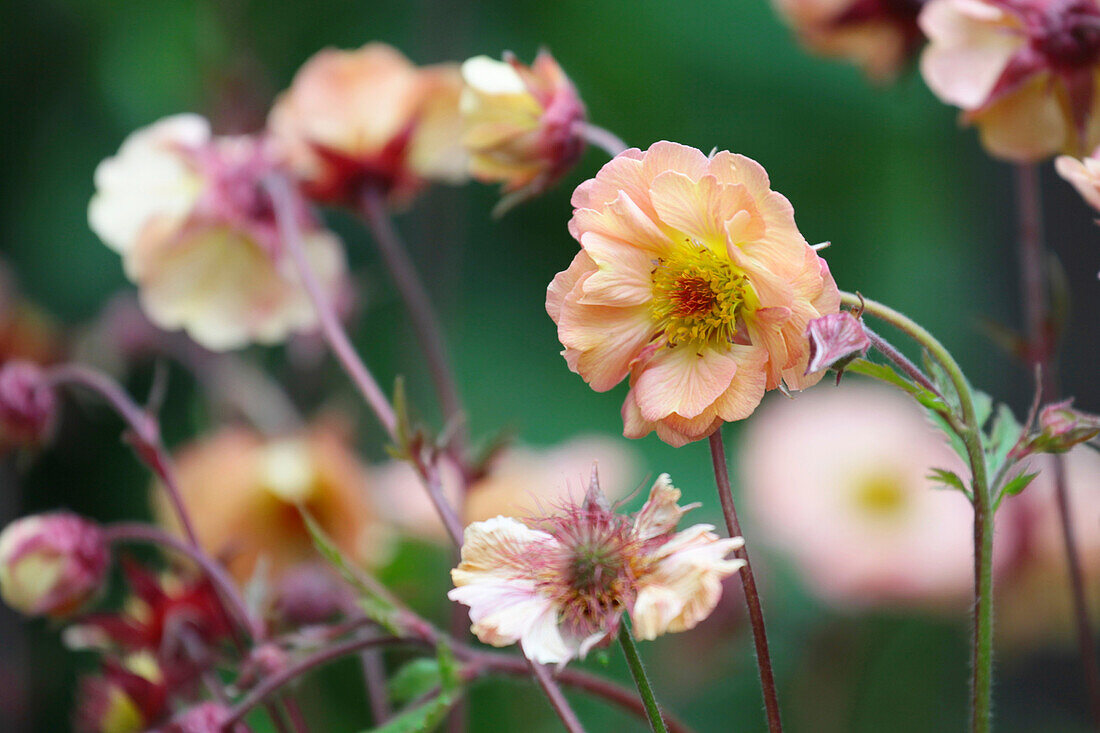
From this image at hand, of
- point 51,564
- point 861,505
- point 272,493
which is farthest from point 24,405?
point 861,505

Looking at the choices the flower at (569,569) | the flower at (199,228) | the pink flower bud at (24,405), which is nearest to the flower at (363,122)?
the flower at (199,228)

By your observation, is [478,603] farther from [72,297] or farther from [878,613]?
[72,297]

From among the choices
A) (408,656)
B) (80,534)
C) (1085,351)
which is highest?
(80,534)

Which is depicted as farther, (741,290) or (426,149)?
(426,149)

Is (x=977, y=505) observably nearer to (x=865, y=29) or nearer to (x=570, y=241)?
(x=865, y=29)

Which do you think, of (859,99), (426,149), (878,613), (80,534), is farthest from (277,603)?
(859,99)

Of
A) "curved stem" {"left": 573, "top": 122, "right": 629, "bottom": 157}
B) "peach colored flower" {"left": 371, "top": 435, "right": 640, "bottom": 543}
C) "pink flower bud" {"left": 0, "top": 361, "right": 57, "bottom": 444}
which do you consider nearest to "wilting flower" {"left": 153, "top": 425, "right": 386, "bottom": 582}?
"peach colored flower" {"left": 371, "top": 435, "right": 640, "bottom": 543}

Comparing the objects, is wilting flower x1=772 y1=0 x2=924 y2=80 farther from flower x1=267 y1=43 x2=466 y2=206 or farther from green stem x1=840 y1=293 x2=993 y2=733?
green stem x1=840 y1=293 x2=993 y2=733
